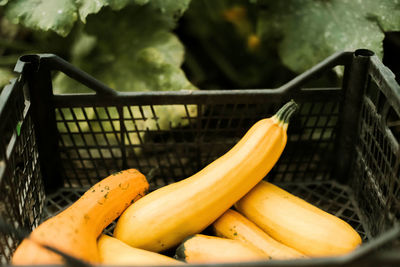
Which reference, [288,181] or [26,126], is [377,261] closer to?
[288,181]

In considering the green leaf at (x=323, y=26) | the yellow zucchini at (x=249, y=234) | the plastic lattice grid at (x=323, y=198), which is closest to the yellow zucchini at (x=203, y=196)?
the yellow zucchini at (x=249, y=234)

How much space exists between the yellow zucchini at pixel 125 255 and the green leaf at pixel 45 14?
0.65 m

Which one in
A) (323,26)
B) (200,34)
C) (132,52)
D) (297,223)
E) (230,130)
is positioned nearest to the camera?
(297,223)

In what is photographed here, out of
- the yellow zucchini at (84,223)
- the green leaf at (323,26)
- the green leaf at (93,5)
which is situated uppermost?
the green leaf at (93,5)

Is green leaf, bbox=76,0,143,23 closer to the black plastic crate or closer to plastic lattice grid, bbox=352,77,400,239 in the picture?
the black plastic crate

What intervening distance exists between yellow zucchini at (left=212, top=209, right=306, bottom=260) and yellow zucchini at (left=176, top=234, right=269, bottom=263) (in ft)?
0.07

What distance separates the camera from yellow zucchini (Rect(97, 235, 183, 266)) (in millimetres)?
885

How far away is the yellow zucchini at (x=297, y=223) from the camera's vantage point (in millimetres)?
978

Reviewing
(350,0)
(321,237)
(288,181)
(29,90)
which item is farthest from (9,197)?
(350,0)

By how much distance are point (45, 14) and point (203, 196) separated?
2.38 feet

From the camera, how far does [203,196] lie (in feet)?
3.29

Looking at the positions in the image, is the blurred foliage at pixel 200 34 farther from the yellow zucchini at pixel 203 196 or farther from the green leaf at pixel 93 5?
the yellow zucchini at pixel 203 196

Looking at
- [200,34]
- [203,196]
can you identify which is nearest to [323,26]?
[200,34]

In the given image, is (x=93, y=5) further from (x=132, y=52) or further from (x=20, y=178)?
(x=20, y=178)
